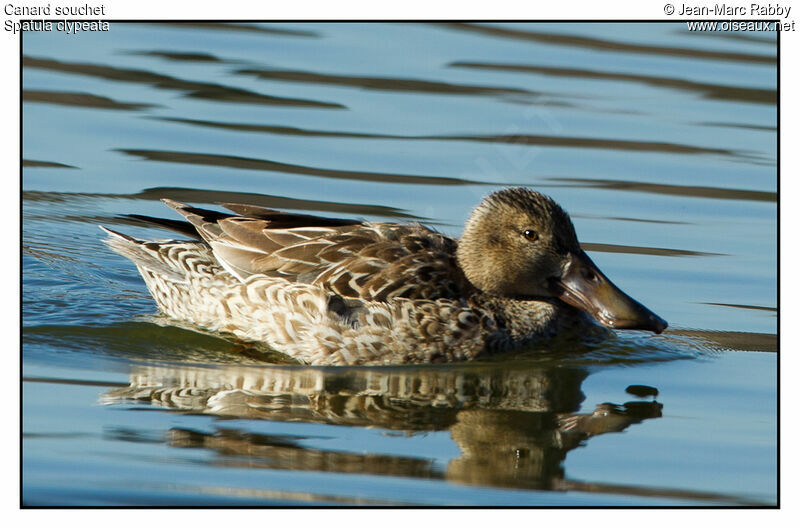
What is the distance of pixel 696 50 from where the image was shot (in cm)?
1503

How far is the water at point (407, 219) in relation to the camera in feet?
20.5

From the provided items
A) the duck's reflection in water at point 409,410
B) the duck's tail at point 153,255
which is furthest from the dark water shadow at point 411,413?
the duck's tail at point 153,255

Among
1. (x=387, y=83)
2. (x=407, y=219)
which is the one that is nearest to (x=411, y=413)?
(x=407, y=219)

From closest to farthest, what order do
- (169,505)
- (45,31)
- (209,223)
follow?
(169,505)
(209,223)
(45,31)

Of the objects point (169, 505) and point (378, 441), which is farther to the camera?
point (378, 441)

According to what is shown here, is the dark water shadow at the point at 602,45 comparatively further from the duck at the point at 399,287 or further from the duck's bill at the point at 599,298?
the duck's bill at the point at 599,298

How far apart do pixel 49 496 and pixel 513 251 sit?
3.70 metres

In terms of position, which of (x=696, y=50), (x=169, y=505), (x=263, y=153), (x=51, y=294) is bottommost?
(x=169, y=505)

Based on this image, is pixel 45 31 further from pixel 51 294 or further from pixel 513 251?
pixel 513 251

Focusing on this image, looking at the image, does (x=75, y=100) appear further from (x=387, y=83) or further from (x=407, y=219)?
(x=407, y=219)

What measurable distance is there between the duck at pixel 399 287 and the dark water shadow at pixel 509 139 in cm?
379

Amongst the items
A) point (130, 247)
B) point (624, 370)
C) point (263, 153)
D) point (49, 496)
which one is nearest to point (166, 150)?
point (263, 153)

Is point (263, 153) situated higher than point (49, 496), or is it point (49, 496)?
point (263, 153)

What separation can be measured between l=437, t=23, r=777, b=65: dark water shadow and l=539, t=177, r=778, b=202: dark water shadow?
377cm
